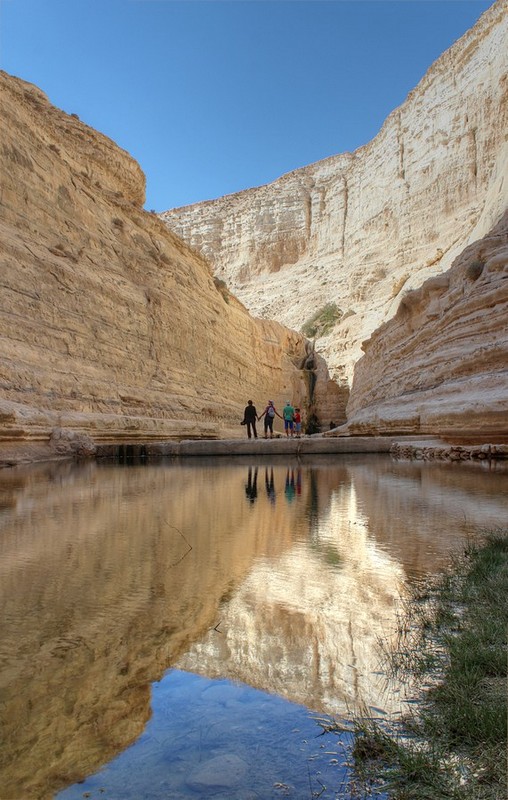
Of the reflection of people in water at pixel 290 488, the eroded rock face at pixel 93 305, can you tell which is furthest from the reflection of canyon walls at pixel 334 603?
the eroded rock face at pixel 93 305

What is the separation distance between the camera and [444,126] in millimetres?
41094

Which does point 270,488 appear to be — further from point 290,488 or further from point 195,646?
point 195,646

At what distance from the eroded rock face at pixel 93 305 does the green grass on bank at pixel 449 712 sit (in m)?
8.67

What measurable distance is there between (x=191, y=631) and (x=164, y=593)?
0.42m

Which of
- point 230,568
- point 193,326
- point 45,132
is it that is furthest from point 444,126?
A: point 230,568

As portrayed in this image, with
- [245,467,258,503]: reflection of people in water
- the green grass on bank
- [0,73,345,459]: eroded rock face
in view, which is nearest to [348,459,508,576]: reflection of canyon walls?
the green grass on bank

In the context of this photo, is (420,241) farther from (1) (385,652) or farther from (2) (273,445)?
(1) (385,652)

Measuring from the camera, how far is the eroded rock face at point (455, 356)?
10.4 m

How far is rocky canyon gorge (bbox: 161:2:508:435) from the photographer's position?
39.3ft

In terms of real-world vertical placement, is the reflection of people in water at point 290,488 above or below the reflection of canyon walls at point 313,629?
above

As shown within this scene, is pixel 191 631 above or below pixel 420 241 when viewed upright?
below

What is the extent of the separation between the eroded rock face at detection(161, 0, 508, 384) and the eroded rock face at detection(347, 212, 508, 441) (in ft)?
37.5

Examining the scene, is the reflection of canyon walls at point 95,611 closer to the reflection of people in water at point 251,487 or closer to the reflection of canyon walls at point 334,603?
the reflection of canyon walls at point 334,603

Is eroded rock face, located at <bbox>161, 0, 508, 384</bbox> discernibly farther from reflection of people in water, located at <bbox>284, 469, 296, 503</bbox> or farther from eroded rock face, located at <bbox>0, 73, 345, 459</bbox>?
reflection of people in water, located at <bbox>284, 469, 296, 503</bbox>
